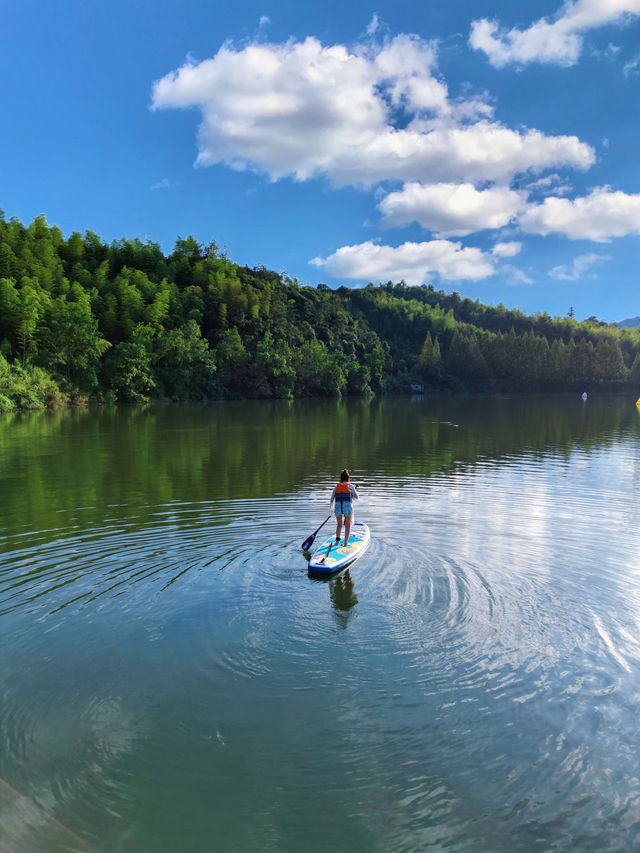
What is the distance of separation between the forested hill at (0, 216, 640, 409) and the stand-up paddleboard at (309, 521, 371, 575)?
157 feet

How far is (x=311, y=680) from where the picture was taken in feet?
22.2

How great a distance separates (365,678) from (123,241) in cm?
10206

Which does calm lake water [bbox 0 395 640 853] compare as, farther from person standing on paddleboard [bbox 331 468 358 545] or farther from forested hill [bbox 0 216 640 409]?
forested hill [bbox 0 216 640 409]

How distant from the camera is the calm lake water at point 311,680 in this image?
473 centimetres

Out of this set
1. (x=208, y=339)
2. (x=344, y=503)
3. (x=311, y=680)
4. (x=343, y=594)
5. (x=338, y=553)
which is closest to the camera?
(x=311, y=680)

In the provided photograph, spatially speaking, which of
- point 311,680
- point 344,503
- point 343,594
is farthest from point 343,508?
point 311,680

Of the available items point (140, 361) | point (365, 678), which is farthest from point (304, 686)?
point (140, 361)

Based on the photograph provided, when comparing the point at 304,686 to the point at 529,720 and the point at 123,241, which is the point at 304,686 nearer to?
the point at 529,720

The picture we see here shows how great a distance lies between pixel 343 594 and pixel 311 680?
304cm

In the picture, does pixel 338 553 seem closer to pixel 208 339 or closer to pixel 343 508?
pixel 343 508

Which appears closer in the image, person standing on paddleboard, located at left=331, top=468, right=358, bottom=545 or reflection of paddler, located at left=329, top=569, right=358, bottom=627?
reflection of paddler, located at left=329, top=569, right=358, bottom=627

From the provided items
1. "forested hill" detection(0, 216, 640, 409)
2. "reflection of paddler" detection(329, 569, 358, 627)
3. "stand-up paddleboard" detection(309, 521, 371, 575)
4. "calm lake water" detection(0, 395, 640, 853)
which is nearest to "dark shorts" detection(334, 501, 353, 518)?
"stand-up paddleboard" detection(309, 521, 371, 575)

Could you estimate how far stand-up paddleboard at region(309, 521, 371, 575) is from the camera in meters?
10.5

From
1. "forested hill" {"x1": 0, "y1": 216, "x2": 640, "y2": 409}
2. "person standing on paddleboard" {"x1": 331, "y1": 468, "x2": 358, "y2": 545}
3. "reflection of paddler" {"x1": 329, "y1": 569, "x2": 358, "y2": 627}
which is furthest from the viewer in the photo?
"forested hill" {"x1": 0, "y1": 216, "x2": 640, "y2": 409}
